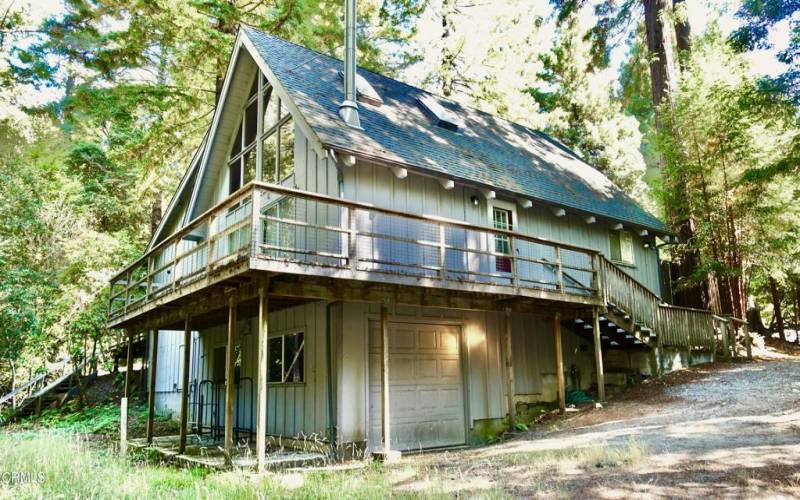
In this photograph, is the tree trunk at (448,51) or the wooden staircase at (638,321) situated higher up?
the tree trunk at (448,51)

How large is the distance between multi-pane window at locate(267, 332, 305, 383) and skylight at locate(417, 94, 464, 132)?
6743 millimetres

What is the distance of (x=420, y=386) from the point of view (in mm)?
11703

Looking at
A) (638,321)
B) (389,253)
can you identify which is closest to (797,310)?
(638,321)

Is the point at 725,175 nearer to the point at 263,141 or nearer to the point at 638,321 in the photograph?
the point at 638,321

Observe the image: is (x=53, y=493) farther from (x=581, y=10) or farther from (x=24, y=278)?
(x=581, y=10)

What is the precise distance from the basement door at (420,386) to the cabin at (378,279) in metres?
0.04

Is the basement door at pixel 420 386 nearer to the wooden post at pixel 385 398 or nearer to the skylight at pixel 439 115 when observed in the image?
the wooden post at pixel 385 398

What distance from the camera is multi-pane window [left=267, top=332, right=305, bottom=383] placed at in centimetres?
1144

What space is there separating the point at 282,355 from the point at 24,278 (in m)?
11.9

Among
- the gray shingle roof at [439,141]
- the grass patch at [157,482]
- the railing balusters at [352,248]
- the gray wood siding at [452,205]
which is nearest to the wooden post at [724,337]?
the gray wood siding at [452,205]

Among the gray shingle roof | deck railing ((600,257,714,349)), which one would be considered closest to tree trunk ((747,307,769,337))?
deck railing ((600,257,714,349))

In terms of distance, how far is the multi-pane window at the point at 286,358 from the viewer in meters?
11.4

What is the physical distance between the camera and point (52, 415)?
17938 mm

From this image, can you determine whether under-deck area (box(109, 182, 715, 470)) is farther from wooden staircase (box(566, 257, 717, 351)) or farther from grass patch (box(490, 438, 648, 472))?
grass patch (box(490, 438, 648, 472))
